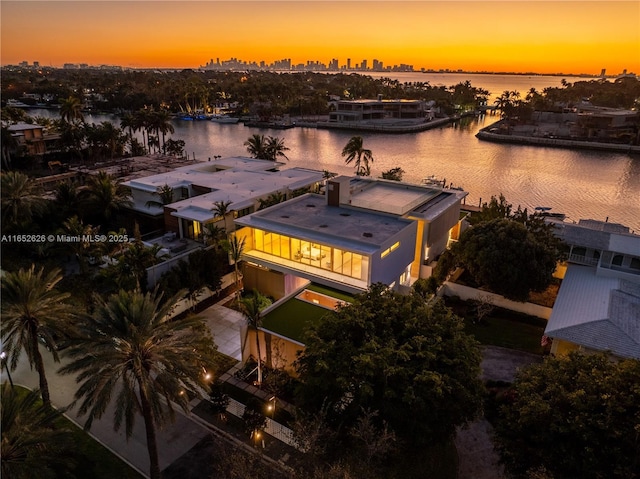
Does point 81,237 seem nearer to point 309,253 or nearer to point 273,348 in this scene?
point 309,253

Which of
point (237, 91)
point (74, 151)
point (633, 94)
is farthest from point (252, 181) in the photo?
point (633, 94)

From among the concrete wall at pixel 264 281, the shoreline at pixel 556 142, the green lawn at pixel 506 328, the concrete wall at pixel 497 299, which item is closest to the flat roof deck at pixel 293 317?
the concrete wall at pixel 264 281

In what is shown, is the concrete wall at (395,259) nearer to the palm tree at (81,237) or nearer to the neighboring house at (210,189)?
the neighboring house at (210,189)

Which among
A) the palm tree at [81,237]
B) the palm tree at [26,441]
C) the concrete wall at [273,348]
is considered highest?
the palm tree at [81,237]

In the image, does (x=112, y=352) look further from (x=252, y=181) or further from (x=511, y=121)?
(x=511, y=121)

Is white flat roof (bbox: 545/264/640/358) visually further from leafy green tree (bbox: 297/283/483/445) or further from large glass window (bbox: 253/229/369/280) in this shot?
large glass window (bbox: 253/229/369/280)

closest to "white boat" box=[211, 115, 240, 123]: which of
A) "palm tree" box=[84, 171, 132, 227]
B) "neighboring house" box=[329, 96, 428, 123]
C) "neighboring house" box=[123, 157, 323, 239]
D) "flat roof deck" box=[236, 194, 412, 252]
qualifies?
"neighboring house" box=[329, 96, 428, 123]
